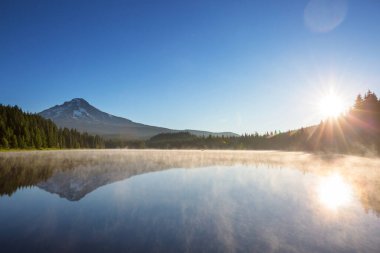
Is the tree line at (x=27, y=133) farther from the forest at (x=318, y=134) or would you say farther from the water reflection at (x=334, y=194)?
the water reflection at (x=334, y=194)

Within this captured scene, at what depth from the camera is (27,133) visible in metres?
110

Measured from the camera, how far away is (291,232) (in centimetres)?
1139

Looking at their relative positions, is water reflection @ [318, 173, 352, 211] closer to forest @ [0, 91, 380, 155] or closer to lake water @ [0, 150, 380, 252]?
lake water @ [0, 150, 380, 252]

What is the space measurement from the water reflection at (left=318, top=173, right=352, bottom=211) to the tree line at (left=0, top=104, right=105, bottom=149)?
102527mm

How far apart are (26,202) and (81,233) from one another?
25.5ft

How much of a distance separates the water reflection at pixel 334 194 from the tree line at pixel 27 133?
10253cm

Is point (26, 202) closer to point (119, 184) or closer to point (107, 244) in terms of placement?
point (119, 184)

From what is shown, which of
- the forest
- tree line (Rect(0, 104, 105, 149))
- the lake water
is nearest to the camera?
the lake water

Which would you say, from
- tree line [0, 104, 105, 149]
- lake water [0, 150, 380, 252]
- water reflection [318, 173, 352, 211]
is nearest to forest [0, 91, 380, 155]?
tree line [0, 104, 105, 149]

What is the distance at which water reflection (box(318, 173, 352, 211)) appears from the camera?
17375 millimetres

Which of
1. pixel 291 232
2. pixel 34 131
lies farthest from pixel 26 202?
pixel 34 131

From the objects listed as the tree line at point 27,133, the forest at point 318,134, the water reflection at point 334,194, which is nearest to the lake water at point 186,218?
the water reflection at point 334,194

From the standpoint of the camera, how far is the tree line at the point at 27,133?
101375mm

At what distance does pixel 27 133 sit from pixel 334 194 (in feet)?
378
